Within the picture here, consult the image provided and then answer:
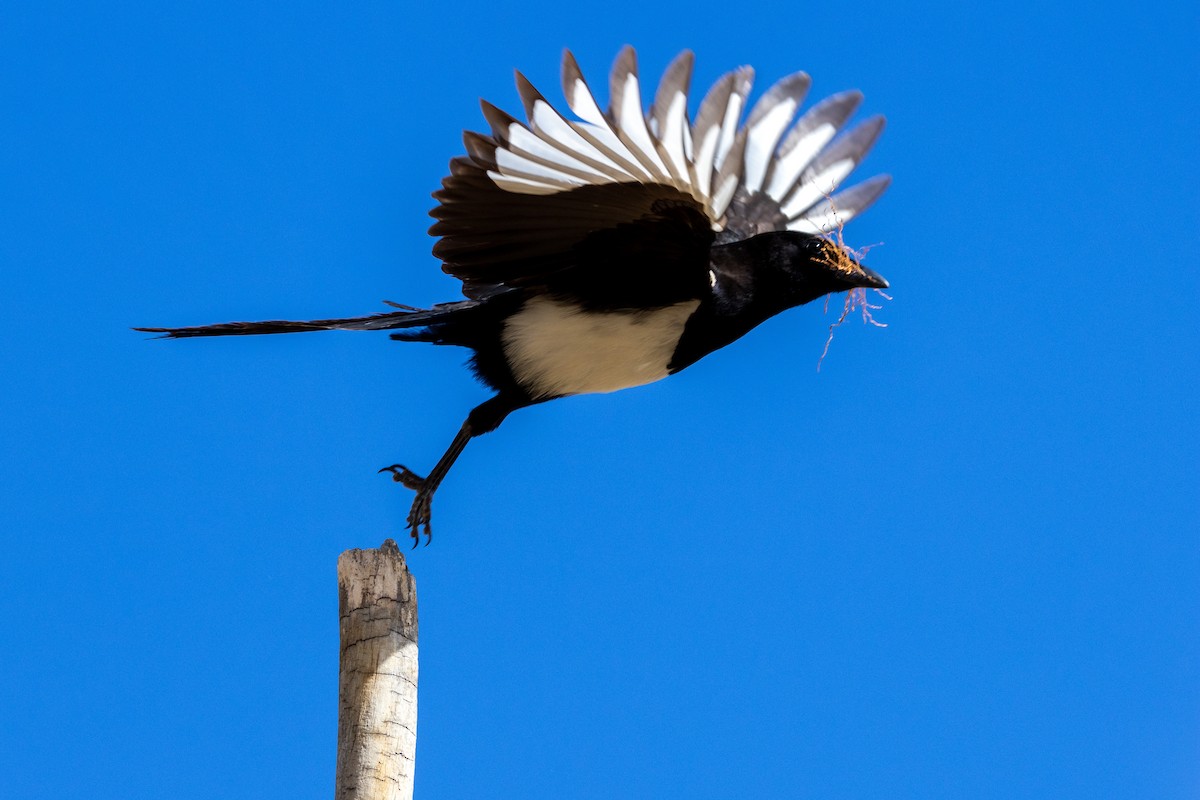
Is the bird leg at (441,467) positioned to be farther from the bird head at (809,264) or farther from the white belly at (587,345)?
the bird head at (809,264)

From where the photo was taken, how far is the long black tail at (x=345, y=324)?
127 inches

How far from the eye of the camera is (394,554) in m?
2.88

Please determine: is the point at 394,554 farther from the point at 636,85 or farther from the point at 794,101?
the point at 794,101

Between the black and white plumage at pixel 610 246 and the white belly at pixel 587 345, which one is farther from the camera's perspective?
the white belly at pixel 587 345

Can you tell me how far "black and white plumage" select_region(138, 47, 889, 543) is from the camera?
9.50ft

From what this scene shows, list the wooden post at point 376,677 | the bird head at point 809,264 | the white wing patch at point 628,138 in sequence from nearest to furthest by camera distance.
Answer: the wooden post at point 376,677
the white wing patch at point 628,138
the bird head at point 809,264

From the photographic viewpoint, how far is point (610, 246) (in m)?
3.16

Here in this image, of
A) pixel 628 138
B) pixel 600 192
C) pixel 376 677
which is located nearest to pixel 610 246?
pixel 600 192

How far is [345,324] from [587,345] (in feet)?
2.02

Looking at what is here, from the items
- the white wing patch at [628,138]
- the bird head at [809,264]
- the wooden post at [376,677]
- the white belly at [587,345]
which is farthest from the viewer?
the bird head at [809,264]

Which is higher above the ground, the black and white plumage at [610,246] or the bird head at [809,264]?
the bird head at [809,264]

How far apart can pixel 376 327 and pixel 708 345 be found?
860 millimetres

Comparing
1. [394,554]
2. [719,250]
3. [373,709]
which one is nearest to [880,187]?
[719,250]

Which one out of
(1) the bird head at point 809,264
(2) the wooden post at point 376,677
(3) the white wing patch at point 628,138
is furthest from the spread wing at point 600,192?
(2) the wooden post at point 376,677
